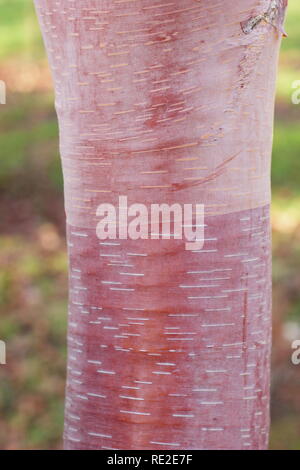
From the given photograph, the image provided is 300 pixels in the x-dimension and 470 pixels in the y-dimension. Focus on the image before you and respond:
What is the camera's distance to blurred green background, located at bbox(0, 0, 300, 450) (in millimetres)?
3760

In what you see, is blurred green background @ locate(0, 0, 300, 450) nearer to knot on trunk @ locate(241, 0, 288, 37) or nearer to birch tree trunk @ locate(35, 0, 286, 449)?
birch tree trunk @ locate(35, 0, 286, 449)

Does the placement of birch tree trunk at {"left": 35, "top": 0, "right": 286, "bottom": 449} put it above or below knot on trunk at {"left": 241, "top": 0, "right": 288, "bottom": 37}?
below

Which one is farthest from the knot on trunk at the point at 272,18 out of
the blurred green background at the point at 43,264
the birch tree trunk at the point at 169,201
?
the blurred green background at the point at 43,264

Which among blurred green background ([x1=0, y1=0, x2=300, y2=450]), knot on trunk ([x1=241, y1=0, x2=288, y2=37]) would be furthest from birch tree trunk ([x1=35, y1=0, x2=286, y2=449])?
blurred green background ([x1=0, y1=0, x2=300, y2=450])

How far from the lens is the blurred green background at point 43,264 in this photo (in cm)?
376

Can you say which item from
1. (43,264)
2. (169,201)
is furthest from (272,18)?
(43,264)

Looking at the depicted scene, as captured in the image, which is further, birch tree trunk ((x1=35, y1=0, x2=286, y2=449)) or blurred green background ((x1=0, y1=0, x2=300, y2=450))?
blurred green background ((x1=0, y1=0, x2=300, y2=450))

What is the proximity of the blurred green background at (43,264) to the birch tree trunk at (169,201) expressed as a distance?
88.5 inches

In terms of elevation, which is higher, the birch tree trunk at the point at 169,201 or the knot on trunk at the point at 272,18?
the knot on trunk at the point at 272,18

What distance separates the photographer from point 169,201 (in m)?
1.28

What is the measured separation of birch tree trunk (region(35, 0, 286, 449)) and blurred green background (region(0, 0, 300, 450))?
2.25 m

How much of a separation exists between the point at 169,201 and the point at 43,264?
3.76 m

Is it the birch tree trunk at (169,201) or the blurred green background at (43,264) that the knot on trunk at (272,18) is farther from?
the blurred green background at (43,264)

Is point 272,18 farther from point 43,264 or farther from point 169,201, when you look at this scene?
point 43,264
